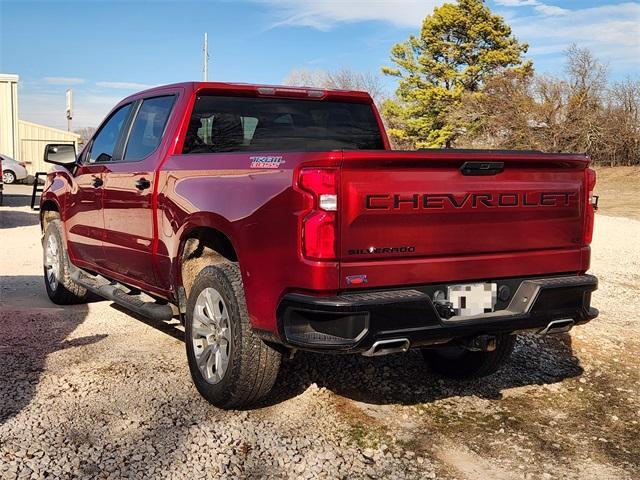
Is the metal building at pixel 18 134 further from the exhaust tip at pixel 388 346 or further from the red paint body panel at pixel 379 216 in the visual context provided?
the exhaust tip at pixel 388 346

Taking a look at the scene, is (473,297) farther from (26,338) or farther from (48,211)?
(48,211)

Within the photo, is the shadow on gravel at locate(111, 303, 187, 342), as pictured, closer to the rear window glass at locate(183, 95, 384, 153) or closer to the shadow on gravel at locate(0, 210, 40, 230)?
the rear window glass at locate(183, 95, 384, 153)

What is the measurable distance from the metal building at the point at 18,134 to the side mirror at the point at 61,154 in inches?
993

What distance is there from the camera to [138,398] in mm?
4129

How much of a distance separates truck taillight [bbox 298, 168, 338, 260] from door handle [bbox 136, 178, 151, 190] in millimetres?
1848

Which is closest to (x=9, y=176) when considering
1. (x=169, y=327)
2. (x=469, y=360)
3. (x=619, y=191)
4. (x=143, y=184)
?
(x=169, y=327)

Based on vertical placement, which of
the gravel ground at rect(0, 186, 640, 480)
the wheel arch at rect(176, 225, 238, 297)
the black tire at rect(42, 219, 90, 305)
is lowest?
the gravel ground at rect(0, 186, 640, 480)

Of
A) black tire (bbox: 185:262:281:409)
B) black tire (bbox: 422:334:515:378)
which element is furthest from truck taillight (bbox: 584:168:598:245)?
black tire (bbox: 185:262:281:409)

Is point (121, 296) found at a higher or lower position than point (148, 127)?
lower

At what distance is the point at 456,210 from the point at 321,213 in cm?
77

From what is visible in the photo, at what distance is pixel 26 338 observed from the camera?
534 centimetres

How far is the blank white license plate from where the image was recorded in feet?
11.5

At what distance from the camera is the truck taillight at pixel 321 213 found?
10.2ft

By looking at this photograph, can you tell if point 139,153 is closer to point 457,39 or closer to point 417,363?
point 417,363
